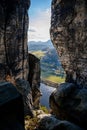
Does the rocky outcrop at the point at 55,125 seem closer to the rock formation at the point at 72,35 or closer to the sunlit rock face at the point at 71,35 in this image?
the rock formation at the point at 72,35

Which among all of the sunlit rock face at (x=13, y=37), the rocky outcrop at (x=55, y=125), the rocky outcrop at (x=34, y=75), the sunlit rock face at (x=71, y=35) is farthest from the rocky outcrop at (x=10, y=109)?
the rocky outcrop at (x=34, y=75)

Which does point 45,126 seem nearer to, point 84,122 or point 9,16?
point 84,122

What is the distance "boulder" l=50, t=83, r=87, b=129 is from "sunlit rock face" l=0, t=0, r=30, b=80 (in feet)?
89.3

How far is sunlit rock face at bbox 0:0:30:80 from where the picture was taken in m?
52.5

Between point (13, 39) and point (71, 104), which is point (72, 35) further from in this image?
point (71, 104)

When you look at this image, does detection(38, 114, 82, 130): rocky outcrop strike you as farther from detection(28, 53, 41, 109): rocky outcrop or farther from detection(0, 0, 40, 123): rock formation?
detection(28, 53, 41, 109): rocky outcrop

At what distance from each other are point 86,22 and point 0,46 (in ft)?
60.4

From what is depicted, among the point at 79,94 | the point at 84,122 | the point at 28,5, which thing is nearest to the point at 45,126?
the point at 84,122

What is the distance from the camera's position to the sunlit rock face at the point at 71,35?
171ft

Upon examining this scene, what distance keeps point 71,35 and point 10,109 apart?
45365 mm

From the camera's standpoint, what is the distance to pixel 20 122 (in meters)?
11.8

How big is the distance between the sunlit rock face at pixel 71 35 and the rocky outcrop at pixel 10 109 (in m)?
41.2

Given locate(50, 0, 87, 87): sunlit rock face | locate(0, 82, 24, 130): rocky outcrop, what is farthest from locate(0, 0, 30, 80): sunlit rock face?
locate(0, 82, 24, 130): rocky outcrop

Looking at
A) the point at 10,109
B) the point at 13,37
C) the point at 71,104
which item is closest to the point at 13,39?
the point at 13,37
